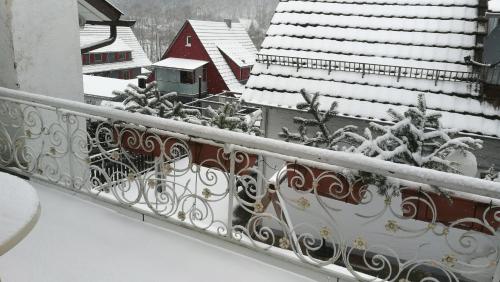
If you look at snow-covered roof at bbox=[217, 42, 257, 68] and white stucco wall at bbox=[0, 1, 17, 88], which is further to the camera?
snow-covered roof at bbox=[217, 42, 257, 68]

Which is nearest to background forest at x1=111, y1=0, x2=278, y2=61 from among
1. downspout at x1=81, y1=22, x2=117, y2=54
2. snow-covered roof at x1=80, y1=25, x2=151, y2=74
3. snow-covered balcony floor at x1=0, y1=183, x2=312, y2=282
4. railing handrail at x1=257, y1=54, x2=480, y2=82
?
snow-covered roof at x1=80, y1=25, x2=151, y2=74

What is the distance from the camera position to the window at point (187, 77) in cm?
2234

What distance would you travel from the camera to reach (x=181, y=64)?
72.5ft

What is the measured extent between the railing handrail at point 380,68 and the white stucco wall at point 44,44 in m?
4.07

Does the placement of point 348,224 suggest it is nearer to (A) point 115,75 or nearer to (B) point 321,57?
(B) point 321,57

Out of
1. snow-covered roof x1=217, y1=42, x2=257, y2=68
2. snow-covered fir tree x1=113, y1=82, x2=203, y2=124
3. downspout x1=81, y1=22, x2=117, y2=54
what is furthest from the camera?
snow-covered roof x1=217, y1=42, x2=257, y2=68

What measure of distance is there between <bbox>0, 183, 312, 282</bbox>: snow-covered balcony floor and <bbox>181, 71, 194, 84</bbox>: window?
780 inches

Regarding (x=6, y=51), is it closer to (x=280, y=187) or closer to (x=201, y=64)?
(x=280, y=187)

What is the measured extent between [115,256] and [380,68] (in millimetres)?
5537

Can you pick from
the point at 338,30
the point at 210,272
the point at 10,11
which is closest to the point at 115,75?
the point at 338,30

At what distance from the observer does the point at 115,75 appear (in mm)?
27844

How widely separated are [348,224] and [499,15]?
13.0ft

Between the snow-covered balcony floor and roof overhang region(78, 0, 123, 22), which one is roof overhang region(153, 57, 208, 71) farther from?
the snow-covered balcony floor

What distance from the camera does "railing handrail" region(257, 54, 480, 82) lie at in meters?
6.31
